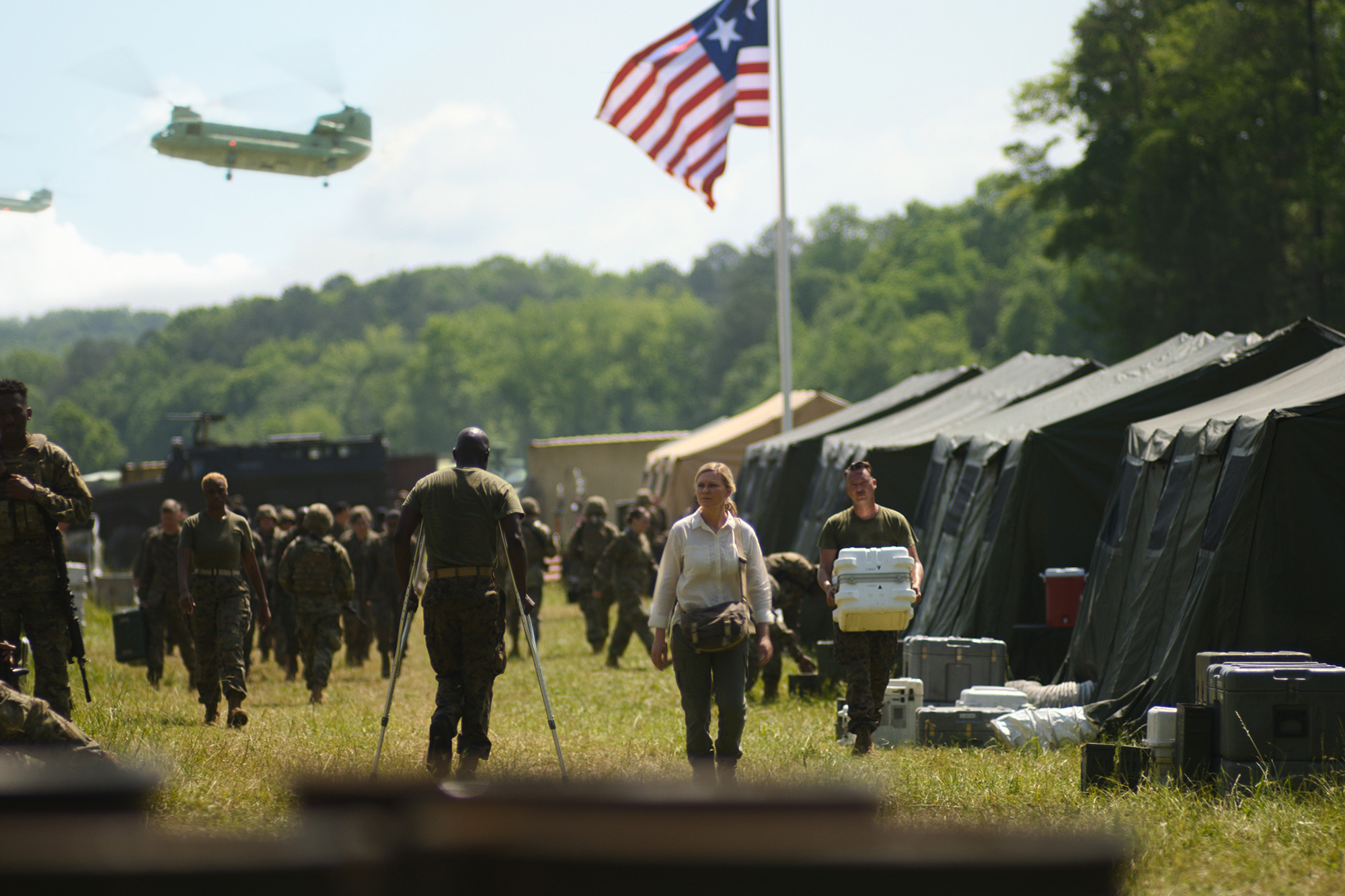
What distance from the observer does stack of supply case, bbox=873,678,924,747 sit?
841cm

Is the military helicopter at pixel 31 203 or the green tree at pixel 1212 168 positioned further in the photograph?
the green tree at pixel 1212 168

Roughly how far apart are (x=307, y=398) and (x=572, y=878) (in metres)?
135

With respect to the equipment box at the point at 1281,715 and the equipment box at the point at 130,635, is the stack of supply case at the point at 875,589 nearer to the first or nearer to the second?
the equipment box at the point at 1281,715

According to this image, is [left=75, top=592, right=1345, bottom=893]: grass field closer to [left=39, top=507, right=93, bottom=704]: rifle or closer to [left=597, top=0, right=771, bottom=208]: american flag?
[left=39, top=507, right=93, bottom=704]: rifle

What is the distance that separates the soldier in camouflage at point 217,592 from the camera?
9.54m

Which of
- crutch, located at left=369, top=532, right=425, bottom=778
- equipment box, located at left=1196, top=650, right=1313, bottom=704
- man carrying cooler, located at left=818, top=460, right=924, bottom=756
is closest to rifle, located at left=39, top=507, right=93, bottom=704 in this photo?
crutch, located at left=369, top=532, right=425, bottom=778

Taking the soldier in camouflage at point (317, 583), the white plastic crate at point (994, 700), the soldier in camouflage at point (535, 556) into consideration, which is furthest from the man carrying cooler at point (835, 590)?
the soldier in camouflage at point (535, 556)

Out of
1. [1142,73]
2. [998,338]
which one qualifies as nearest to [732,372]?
[998,338]

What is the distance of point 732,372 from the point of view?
3920 inches

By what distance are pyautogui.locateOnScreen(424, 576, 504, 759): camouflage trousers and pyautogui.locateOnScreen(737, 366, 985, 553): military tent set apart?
385 inches

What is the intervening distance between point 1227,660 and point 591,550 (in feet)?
32.9

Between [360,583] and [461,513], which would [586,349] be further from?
[461,513]

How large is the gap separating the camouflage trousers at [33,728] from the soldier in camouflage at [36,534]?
8.11 feet

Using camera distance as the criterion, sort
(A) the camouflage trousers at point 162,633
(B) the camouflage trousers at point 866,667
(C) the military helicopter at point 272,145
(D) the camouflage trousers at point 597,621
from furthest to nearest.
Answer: (C) the military helicopter at point 272,145 < (D) the camouflage trousers at point 597,621 < (A) the camouflage trousers at point 162,633 < (B) the camouflage trousers at point 866,667
